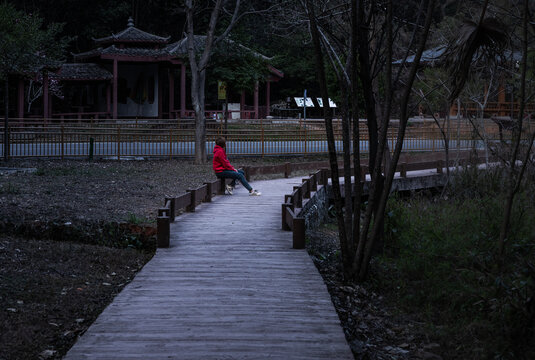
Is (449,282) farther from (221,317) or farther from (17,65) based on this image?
(17,65)

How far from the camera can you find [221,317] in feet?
19.9

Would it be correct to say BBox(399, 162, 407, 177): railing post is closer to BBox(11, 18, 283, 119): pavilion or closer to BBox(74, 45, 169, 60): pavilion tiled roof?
BBox(11, 18, 283, 119): pavilion

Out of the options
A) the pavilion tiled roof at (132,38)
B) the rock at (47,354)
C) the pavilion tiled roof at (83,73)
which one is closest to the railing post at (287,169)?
the rock at (47,354)

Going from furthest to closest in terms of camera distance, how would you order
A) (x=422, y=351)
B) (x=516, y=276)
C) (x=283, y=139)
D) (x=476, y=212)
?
(x=283, y=139) → (x=476, y=212) → (x=516, y=276) → (x=422, y=351)

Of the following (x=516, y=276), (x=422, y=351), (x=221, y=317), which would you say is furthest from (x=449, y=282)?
(x=221, y=317)

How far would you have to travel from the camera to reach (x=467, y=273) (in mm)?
9117


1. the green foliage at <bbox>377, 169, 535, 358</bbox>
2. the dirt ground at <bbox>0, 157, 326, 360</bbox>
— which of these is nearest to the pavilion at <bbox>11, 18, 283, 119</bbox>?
the dirt ground at <bbox>0, 157, 326, 360</bbox>

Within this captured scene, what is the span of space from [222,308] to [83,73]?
3725cm

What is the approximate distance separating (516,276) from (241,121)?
31.2 meters

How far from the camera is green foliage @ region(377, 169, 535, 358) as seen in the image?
6465 mm

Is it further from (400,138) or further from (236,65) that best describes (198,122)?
(400,138)

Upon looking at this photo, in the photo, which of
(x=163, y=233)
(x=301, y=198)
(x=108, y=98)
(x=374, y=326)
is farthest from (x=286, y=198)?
(x=108, y=98)

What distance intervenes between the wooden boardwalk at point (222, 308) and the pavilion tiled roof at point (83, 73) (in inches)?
1279

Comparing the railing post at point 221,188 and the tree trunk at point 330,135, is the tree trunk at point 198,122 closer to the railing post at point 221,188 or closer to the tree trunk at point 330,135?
the railing post at point 221,188
